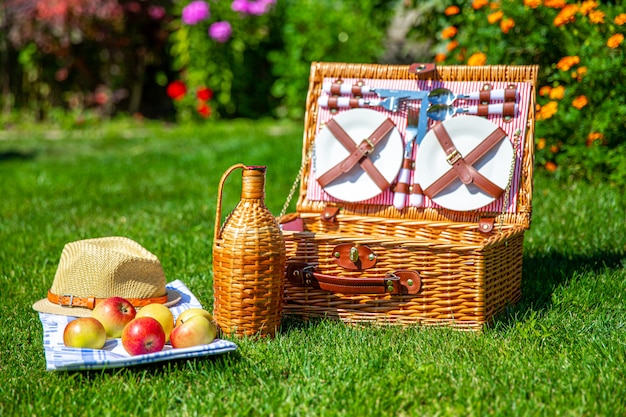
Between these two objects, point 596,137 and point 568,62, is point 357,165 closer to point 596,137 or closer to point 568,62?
point 568,62

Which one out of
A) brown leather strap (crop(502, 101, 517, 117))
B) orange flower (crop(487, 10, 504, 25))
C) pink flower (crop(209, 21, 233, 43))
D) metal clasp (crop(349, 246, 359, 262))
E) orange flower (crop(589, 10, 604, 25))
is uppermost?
pink flower (crop(209, 21, 233, 43))

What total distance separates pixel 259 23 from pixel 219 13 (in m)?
0.55

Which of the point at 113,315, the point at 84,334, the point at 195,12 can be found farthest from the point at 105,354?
the point at 195,12

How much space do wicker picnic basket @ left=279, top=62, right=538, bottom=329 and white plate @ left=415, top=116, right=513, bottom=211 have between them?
2.0 inches

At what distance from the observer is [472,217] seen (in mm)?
3285

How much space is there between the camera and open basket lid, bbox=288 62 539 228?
10.4ft

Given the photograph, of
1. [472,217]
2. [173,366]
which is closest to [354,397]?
[173,366]

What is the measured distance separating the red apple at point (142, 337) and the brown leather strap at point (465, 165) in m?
1.34

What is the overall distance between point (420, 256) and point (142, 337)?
1.05m

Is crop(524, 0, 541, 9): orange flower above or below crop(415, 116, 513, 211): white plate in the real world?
above

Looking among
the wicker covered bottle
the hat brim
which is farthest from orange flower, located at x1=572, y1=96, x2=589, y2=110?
the hat brim

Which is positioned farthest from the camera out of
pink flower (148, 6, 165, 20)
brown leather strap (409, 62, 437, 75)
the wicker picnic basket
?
pink flower (148, 6, 165, 20)

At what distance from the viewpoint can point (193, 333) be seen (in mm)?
2615

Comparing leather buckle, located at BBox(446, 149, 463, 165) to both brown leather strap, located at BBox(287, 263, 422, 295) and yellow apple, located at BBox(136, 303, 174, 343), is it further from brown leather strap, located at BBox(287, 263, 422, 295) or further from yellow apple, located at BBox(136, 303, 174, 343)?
yellow apple, located at BBox(136, 303, 174, 343)
